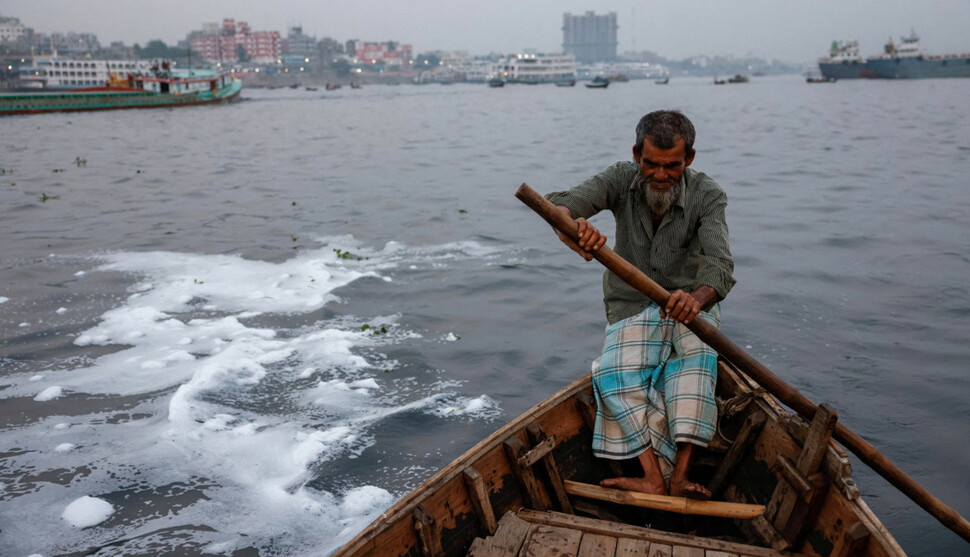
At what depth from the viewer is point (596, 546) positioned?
385 centimetres

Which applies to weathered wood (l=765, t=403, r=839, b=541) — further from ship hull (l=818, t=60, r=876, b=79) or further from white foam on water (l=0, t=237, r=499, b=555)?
ship hull (l=818, t=60, r=876, b=79)

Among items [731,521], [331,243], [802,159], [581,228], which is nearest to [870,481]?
[731,521]

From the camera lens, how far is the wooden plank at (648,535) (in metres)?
3.80

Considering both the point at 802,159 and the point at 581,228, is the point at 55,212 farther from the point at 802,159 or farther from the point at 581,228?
the point at 802,159

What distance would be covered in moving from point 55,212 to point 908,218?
20.6 m

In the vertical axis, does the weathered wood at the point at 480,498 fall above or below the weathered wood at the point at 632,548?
above

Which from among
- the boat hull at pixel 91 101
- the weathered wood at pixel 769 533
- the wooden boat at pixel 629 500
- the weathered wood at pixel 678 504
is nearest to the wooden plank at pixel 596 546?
the wooden boat at pixel 629 500

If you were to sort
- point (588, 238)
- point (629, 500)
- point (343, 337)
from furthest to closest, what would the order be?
1. point (343, 337)
2. point (629, 500)
3. point (588, 238)

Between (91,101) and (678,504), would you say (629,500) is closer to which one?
(678,504)

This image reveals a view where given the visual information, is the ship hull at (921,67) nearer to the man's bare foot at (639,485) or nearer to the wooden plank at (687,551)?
the man's bare foot at (639,485)

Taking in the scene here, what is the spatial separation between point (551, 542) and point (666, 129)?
2.35 m

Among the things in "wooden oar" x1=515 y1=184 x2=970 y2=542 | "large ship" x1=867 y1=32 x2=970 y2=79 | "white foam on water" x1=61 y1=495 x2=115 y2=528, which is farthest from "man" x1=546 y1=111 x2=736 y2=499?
"large ship" x1=867 y1=32 x2=970 y2=79

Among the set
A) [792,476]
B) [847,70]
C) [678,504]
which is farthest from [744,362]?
[847,70]

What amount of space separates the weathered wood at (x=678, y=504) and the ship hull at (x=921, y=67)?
4947 inches
